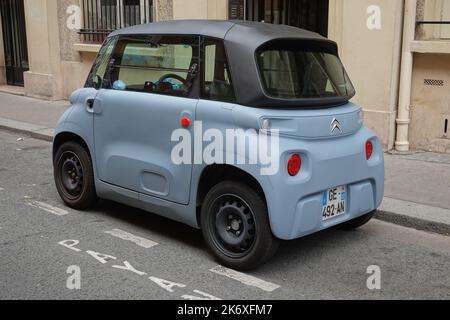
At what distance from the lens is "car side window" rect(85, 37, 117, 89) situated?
5504mm

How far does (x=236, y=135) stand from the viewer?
4.32 meters

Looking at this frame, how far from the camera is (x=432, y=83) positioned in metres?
7.96

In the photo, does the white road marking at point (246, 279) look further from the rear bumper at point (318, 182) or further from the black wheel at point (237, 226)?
the rear bumper at point (318, 182)

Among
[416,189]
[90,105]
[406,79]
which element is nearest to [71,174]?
[90,105]

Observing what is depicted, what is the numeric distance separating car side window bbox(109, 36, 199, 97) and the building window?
21.6ft

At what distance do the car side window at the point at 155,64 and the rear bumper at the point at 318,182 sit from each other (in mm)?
1110

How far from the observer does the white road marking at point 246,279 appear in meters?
4.19

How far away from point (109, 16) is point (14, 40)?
4.24 metres

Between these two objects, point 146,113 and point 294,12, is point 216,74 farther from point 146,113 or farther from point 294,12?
point 294,12

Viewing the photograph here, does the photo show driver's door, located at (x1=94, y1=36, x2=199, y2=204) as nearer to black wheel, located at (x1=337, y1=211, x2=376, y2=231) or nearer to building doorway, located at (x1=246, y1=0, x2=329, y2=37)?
black wheel, located at (x1=337, y1=211, x2=376, y2=231)

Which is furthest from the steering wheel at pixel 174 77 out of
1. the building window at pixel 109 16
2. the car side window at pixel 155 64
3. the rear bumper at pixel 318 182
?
the building window at pixel 109 16
